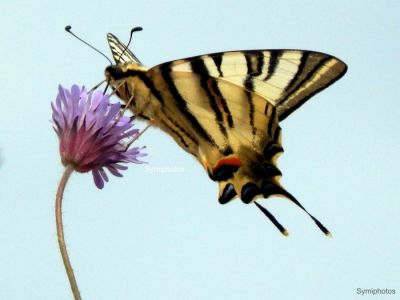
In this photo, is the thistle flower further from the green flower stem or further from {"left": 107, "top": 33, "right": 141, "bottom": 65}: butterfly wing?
the green flower stem

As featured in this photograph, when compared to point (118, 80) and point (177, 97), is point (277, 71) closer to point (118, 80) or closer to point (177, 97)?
point (177, 97)

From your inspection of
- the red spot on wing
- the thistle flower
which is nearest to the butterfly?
the red spot on wing

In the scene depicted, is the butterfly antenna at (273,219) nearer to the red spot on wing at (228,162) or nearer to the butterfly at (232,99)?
the butterfly at (232,99)

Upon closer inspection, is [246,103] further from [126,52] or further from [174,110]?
[126,52]

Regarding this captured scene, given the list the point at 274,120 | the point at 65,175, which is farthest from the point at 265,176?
the point at 65,175

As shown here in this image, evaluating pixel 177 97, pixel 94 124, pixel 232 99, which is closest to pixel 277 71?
pixel 232 99

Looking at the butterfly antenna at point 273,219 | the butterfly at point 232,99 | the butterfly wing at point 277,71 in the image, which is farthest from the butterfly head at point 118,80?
the butterfly antenna at point 273,219
